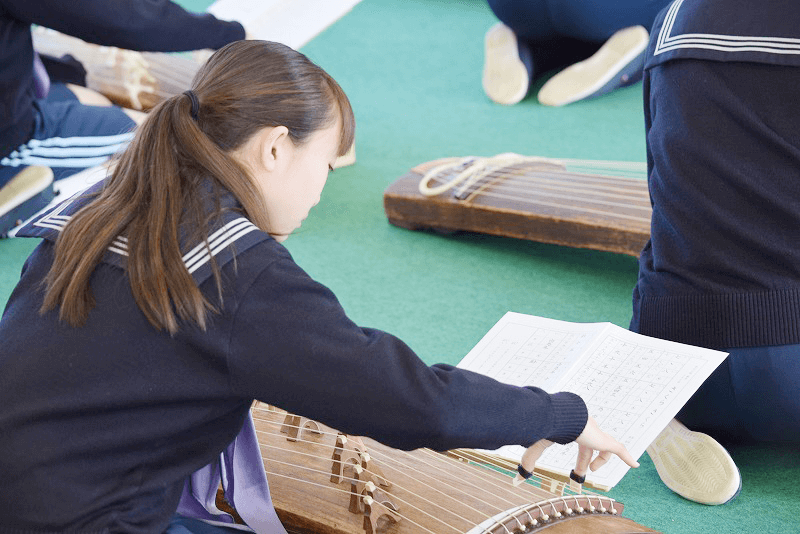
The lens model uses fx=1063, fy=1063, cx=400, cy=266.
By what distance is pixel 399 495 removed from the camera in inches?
57.3

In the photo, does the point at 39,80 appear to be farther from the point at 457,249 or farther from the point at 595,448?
the point at 595,448

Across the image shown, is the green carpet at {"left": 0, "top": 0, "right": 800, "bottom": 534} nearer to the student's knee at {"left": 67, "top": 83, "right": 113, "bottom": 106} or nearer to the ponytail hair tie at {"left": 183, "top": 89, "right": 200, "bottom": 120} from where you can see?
the student's knee at {"left": 67, "top": 83, "right": 113, "bottom": 106}

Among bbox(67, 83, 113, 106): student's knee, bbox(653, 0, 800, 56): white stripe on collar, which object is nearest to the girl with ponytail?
bbox(653, 0, 800, 56): white stripe on collar

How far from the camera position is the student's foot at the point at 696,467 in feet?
5.93

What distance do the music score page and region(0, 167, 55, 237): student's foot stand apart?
1.78 meters

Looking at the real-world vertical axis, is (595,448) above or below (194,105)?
below

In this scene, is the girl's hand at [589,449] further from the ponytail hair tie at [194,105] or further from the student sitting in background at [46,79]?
the student sitting in background at [46,79]

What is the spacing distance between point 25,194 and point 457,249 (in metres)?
1.22

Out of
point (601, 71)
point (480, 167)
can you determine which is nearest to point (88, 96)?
point (480, 167)

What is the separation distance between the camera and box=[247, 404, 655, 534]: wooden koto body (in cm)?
134

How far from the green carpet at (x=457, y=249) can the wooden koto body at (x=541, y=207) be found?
90 millimetres

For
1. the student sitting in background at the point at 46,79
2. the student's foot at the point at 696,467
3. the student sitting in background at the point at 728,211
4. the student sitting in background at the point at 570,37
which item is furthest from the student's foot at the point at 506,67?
the student's foot at the point at 696,467

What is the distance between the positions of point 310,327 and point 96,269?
0.26 m

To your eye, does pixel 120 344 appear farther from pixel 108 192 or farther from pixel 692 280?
pixel 692 280
